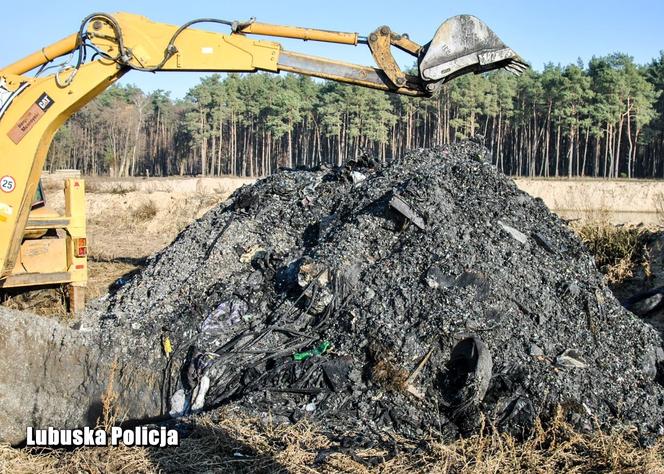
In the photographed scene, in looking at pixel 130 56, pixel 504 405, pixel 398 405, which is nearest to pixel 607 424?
pixel 504 405

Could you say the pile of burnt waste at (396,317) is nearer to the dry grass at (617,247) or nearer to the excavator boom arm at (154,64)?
the excavator boom arm at (154,64)

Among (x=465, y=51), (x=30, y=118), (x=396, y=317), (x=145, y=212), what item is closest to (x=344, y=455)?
(x=396, y=317)

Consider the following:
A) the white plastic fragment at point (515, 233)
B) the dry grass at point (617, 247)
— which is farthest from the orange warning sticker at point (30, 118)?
the dry grass at point (617, 247)

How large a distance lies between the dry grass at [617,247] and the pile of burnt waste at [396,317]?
1.98 meters

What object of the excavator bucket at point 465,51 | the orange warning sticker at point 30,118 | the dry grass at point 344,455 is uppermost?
the excavator bucket at point 465,51

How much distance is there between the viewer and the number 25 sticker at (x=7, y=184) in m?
5.57

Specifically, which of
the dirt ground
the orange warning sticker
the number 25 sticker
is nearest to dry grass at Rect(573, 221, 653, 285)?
the dirt ground

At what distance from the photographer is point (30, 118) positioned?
5.69 metres

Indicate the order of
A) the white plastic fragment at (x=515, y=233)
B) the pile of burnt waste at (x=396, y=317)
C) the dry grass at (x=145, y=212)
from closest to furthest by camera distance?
the pile of burnt waste at (x=396, y=317) < the white plastic fragment at (x=515, y=233) < the dry grass at (x=145, y=212)

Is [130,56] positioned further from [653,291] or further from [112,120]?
[112,120]

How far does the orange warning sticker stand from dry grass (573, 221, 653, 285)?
7.16 m

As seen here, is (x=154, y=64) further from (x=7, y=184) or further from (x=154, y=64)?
(x=7, y=184)

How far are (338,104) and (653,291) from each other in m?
38.8

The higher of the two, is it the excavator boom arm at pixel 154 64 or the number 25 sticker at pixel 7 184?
the excavator boom arm at pixel 154 64
